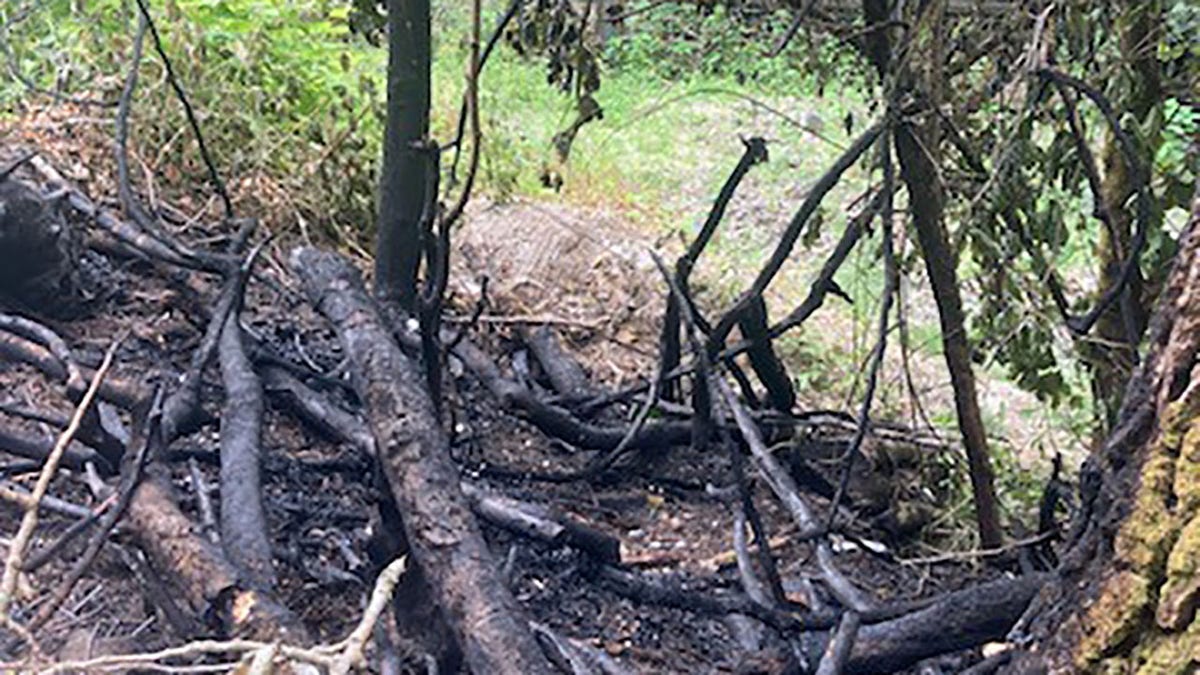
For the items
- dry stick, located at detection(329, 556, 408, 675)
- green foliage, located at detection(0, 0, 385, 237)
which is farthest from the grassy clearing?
dry stick, located at detection(329, 556, 408, 675)

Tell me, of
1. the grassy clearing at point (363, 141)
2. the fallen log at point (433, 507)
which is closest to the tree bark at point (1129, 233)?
the grassy clearing at point (363, 141)

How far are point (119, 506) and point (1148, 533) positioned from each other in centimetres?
131

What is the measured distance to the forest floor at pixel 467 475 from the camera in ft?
7.06

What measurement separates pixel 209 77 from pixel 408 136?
5.74 feet

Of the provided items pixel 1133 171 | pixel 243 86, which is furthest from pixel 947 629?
pixel 243 86

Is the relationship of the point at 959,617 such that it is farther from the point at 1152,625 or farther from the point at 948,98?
the point at 948,98

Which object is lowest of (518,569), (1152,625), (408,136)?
(518,569)

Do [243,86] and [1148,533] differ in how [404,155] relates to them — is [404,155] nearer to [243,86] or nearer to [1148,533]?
[243,86]

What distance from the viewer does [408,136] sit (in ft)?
9.78

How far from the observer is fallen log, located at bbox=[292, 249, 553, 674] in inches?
65.1

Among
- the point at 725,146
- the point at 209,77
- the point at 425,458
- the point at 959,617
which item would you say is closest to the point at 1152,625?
the point at 959,617

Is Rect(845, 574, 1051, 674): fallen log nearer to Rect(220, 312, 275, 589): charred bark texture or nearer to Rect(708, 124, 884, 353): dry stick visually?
Rect(220, 312, 275, 589): charred bark texture

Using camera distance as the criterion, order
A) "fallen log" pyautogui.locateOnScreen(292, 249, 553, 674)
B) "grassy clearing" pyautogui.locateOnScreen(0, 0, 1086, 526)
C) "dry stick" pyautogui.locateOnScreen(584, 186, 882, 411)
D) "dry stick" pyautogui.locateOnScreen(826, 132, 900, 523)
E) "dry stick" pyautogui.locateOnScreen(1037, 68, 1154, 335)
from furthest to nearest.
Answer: "grassy clearing" pyautogui.locateOnScreen(0, 0, 1086, 526) → "dry stick" pyautogui.locateOnScreen(584, 186, 882, 411) → "dry stick" pyautogui.locateOnScreen(826, 132, 900, 523) → "dry stick" pyautogui.locateOnScreen(1037, 68, 1154, 335) → "fallen log" pyautogui.locateOnScreen(292, 249, 553, 674)

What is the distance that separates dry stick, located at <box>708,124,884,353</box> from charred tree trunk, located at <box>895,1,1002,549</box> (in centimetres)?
11
